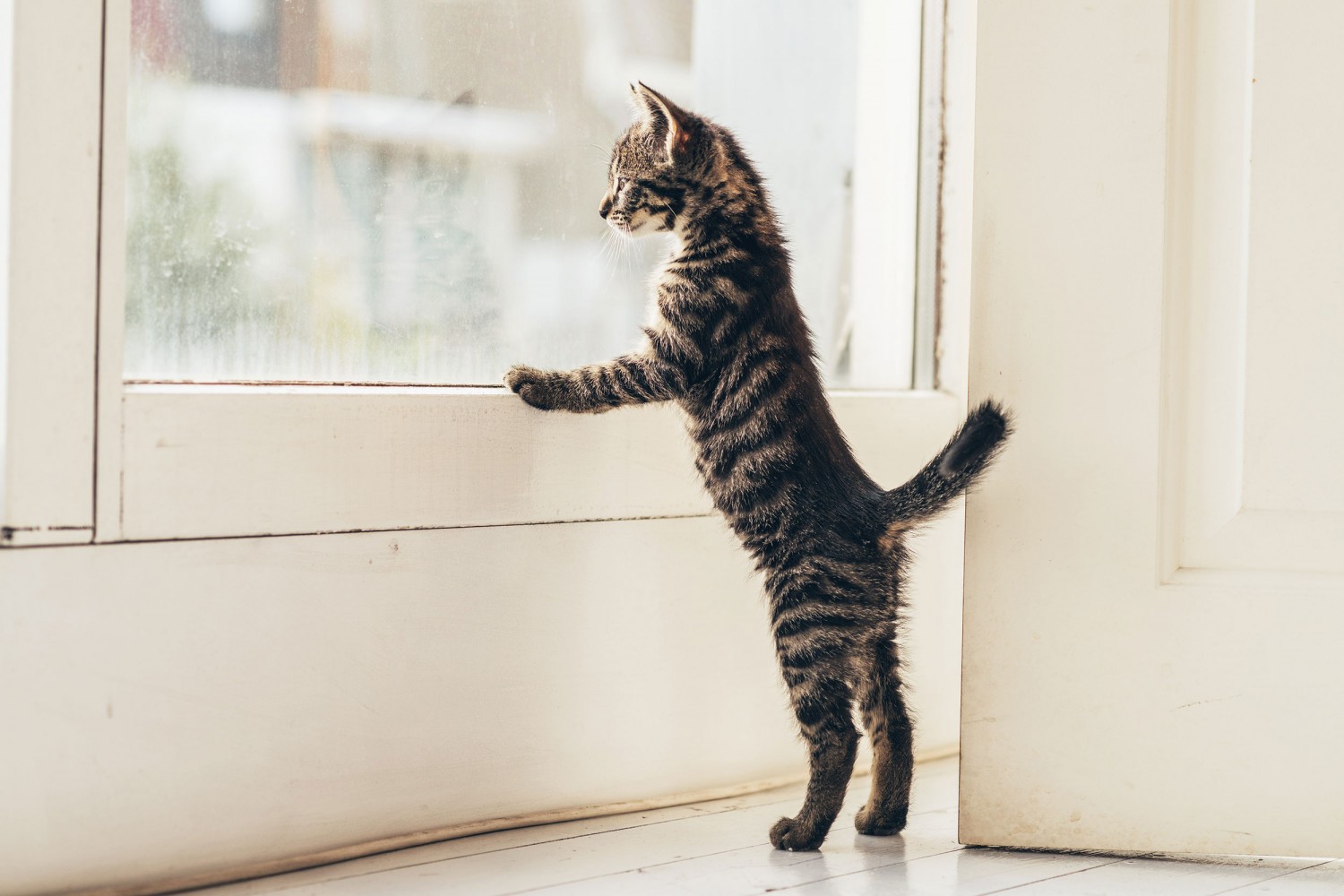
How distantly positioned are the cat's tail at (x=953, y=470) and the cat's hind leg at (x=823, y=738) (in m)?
0.19

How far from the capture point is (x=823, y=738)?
4.09 ft

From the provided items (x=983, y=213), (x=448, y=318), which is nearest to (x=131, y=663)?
(x=448, y=318)

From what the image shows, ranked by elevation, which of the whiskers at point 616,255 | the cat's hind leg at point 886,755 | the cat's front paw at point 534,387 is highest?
the whiskers at point 616,255

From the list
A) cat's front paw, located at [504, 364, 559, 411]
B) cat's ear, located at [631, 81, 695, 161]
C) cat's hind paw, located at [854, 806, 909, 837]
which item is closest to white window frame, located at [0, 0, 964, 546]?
cat's front paw, located at [504, 364, 559, 411]

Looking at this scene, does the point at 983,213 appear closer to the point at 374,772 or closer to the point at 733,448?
the point at 733,448

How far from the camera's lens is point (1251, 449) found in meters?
1.25

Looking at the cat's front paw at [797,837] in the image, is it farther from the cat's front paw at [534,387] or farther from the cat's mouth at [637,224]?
the cat's mouth at [637,224]

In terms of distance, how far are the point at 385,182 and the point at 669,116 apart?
342mm

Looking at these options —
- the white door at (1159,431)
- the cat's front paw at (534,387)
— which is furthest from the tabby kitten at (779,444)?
the white door at (1159,431)

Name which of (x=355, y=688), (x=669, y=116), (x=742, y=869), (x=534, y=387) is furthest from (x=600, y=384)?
(x=742, y=869)

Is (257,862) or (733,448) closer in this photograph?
(257,862)

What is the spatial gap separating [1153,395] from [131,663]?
1.10 meters

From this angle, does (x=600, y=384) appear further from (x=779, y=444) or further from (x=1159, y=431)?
(x=1159, y=431)

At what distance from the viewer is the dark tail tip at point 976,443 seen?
1.19m
